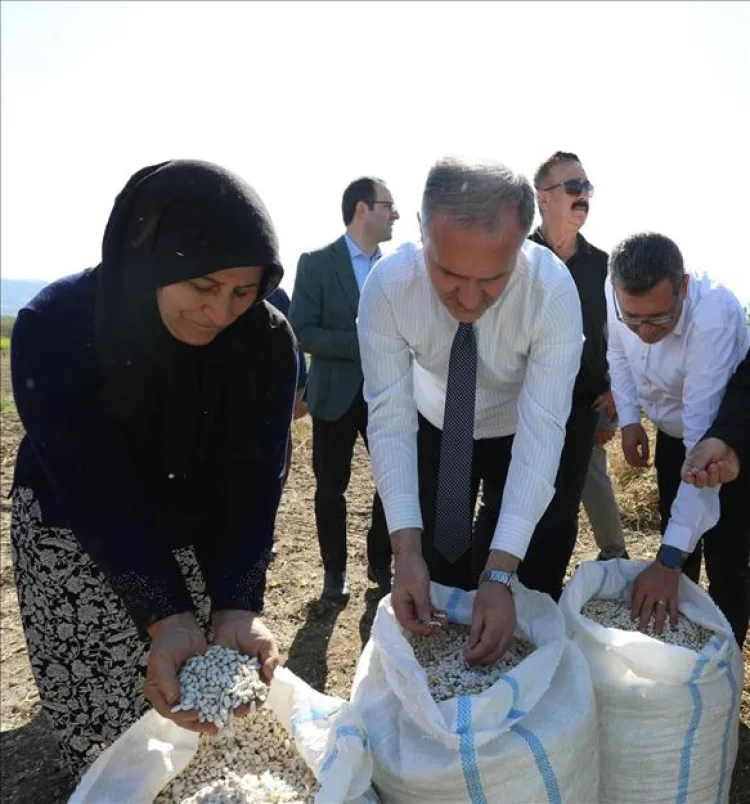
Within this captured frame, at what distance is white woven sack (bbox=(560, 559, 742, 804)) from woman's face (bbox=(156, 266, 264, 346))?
1.20 metres

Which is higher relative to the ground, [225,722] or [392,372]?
[392,372]

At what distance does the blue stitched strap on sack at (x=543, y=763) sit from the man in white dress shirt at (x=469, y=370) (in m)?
0.21

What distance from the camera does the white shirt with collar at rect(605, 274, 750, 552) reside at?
2.13 m

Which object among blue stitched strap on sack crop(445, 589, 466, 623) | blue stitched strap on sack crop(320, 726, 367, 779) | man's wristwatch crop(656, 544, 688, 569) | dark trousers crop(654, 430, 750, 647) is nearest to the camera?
blue stitched strap on sack crop(320, 726, 367, 779)

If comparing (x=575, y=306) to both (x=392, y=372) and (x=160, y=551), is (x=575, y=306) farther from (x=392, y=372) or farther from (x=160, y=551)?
(x=160, y=551)

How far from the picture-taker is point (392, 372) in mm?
1958

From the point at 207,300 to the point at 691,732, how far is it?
4.96ft

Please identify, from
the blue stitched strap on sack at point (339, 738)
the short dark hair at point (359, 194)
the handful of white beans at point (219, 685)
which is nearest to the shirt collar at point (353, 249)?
the short dark hair at point (359, 194)

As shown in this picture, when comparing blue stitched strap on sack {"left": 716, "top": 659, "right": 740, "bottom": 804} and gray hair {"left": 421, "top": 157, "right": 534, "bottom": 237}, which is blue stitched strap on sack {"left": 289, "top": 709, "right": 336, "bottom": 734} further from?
gray hair {"left": 421, "top": 157, "right": 534, "bottom": 237}

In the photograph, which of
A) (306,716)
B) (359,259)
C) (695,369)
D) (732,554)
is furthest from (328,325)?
(306,716)

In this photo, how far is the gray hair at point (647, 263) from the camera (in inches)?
84.0

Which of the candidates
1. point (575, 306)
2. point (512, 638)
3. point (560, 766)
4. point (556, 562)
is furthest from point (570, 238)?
point (560, 766)

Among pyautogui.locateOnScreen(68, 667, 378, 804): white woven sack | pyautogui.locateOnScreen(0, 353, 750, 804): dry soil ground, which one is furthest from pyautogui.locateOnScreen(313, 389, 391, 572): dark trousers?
pyautogui.locateOnScreen(68, 667, 378, 804): white woven sack

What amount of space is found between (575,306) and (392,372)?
50 centimetres
